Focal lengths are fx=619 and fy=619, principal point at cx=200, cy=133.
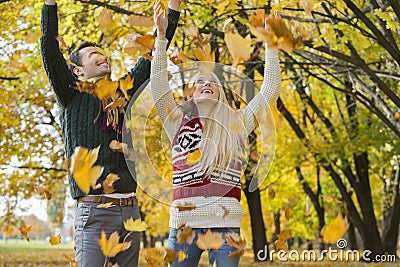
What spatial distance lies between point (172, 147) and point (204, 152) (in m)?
0.18

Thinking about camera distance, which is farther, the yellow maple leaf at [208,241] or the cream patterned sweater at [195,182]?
the cream patterned sweater at [195,182]

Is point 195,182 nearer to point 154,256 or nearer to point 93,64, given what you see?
point 154,256

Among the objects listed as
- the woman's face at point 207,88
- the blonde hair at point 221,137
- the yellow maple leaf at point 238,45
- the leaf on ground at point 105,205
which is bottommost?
the leaf on ground at point 105,205

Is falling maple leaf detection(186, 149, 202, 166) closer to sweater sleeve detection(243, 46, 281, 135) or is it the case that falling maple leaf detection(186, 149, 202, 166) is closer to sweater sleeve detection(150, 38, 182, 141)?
sweater sleeve detection(150, 38, 182, 141)

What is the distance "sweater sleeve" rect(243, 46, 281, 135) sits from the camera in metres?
2.92

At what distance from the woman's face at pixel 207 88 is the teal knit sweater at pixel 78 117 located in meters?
0.35

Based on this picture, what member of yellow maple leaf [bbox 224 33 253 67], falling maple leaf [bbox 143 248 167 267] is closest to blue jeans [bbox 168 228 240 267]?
falling maple leaf [bbox 143 248 167 267]

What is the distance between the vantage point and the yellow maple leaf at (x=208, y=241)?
2699mm

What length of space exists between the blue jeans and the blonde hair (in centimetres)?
29

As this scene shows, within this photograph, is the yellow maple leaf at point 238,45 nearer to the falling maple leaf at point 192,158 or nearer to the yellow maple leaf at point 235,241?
the falling maple leaf at point 192,158

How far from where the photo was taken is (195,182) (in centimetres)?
289

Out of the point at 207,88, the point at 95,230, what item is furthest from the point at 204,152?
the point at 95,230

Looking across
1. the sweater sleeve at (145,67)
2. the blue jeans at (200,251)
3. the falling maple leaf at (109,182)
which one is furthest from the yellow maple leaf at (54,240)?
the sweater sleeve at (145,67)

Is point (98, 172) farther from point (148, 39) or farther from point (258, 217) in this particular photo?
point (258, 217)
